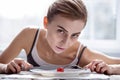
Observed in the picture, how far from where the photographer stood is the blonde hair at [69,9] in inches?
43.1

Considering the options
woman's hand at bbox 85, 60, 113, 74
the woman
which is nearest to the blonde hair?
the woman

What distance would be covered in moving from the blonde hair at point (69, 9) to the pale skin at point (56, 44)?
0.02m

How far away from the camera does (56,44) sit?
1.16m

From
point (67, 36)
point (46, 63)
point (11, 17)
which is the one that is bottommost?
point (46, 63)

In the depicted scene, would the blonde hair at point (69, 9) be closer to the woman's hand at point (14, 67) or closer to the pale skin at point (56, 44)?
the pale skin at point (56, 44)

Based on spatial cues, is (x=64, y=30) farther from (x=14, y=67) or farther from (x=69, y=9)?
(x=14, y=67)

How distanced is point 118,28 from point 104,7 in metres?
0.21

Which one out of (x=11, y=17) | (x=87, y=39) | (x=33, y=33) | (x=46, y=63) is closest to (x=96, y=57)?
(x=46, y=63)

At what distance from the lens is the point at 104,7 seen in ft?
7.25

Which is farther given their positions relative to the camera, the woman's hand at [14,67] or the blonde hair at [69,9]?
the blonde hair at [69,9]

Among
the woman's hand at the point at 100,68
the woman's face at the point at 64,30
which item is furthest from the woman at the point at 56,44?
the woman's hand at the point at 100,68

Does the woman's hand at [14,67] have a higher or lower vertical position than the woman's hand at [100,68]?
higher

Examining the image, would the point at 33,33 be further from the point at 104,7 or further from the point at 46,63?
the point at 104,7

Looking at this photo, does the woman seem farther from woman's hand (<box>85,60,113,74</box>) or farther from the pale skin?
woman's hand (<box>85,60,113,74</box>)
